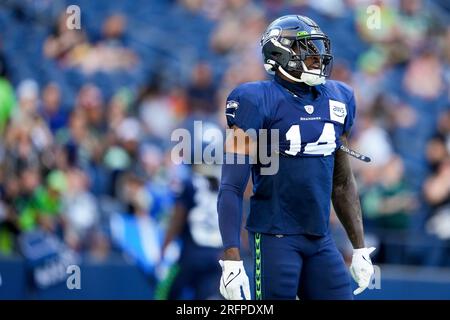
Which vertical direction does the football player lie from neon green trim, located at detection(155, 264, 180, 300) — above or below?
above

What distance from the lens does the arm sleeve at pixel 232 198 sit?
482cm

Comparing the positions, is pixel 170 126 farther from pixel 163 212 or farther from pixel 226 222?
pixel 226 222

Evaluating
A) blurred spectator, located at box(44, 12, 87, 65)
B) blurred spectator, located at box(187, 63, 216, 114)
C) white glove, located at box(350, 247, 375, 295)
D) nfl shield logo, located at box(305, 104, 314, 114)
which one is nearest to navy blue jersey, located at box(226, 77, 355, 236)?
nfl shield logo, located at box(305, 104, 314, 114)

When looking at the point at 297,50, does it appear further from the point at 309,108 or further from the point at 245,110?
the point at 245,110

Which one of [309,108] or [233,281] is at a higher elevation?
[309,108]

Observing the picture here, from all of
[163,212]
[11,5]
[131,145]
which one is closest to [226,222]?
[163,212]

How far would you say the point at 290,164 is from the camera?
4.95 m

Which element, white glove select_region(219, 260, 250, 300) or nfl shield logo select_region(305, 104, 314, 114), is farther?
nfl shield logo select_region(305, 104, 314, 114)

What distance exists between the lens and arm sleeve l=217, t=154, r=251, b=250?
482cm

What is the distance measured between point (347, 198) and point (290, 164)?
432 millimetres

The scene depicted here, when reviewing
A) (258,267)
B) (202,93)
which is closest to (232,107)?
(258,267)

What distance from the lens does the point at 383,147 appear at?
9.38 metres

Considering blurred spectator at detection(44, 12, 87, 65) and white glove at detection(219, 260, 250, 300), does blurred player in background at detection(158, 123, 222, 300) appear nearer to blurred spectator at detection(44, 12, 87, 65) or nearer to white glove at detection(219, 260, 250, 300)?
white glove at detection(219, 260, 250, 300)

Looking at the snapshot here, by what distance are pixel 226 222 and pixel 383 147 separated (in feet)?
15.7
